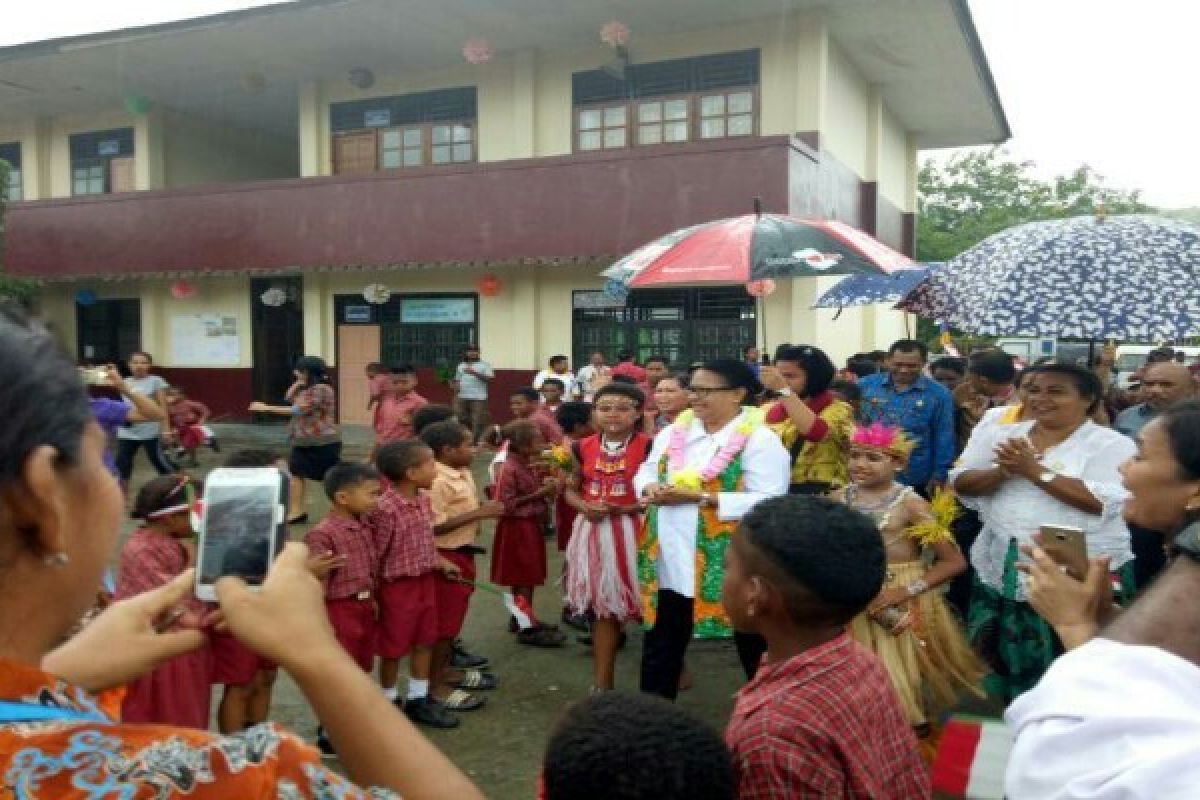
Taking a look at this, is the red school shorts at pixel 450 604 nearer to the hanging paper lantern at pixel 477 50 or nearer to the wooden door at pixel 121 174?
the hanging paper lantern at pixel 477 50

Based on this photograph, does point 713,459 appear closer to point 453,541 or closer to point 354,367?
point 453,541

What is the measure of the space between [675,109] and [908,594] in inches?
434

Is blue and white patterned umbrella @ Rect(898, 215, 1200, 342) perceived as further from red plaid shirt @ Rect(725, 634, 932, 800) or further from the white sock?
the white sock

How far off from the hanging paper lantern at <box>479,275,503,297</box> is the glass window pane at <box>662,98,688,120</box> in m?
3.57

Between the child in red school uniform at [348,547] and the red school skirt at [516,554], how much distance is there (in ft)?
4.54

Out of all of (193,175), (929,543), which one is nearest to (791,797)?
(929,543)

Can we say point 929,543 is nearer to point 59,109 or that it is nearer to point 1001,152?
point 59,109

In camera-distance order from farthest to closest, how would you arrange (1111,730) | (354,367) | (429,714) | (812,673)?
(354,367)
(429,714)
(812,673)
(1111,730)

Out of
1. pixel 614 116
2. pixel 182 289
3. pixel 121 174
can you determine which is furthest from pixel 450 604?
pixel 121 174

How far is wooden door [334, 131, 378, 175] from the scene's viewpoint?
15.2 meters

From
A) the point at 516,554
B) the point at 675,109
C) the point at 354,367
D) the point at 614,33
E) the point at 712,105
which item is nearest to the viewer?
the point at 516,554

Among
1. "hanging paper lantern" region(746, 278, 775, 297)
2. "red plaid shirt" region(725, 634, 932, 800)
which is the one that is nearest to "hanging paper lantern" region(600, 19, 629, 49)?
"hanging paper lantern" region(746, 278, 775, 297)

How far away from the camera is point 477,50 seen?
42.1ft

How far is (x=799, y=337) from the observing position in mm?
12086
